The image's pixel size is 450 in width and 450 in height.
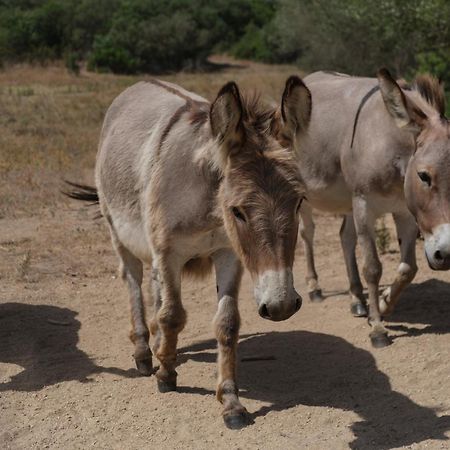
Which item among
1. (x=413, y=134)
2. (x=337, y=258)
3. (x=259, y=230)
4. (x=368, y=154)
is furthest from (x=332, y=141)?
(x=259, y=230)

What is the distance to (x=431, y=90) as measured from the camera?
16.5ft

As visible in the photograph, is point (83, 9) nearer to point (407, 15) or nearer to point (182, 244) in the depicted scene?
point (407, 15)

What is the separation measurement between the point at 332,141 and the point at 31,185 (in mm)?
5850

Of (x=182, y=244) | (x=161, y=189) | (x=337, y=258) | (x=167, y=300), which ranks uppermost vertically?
(x=161, y=189)

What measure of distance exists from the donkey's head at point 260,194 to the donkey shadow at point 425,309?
238 cm

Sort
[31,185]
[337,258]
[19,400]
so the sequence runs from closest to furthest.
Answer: [19,400] → [337,258] → [31,185]

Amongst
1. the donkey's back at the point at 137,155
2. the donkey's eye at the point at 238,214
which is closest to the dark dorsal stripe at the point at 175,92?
the donkey's back at the point at 137,155

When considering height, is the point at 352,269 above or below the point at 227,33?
above

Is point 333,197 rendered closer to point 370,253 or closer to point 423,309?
point 370,253

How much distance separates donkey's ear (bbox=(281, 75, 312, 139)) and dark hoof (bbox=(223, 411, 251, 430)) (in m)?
1.50

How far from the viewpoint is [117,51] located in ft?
123

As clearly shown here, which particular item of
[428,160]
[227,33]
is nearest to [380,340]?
[428,160]

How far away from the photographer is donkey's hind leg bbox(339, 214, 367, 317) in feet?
20.0

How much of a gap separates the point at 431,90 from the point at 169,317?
91.3 inches
